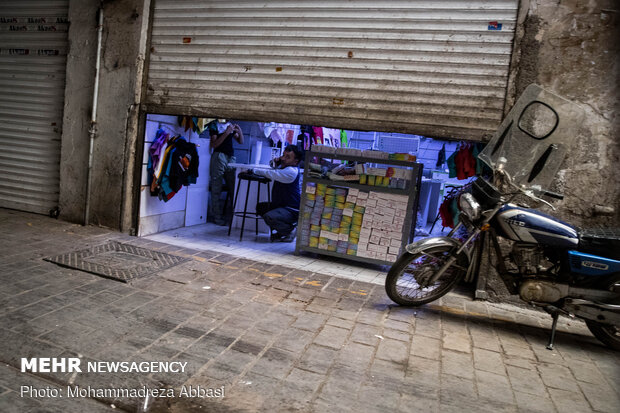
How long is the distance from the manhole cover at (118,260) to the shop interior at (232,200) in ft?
2.72

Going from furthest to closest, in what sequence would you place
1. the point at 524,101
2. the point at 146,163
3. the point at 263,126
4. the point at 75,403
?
the point at 263,126
the point at 146,163
the point at 524,101
the point at 75,403

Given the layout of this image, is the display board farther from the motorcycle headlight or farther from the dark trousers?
the motorcycle headlight

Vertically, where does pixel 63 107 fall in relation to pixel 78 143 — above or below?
above

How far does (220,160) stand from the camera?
7.71 m

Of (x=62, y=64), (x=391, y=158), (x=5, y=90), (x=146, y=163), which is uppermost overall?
(x=62, y=64)

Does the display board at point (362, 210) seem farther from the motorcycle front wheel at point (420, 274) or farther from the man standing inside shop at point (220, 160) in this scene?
the man standing inside shop at point (220, 160)

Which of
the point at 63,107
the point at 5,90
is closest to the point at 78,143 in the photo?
the point at 63,107

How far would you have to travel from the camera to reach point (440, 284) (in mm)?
4328

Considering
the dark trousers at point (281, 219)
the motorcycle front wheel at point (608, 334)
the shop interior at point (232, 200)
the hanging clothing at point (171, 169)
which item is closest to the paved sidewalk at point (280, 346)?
the motorcycle front wheel at point (608, 334)

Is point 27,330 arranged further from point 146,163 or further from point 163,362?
point 146,163

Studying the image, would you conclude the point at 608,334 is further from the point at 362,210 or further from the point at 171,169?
the point at 171,169

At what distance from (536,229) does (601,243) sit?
0.54 meters

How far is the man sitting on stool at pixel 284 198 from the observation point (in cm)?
689

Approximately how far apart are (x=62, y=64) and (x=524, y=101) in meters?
6.63
